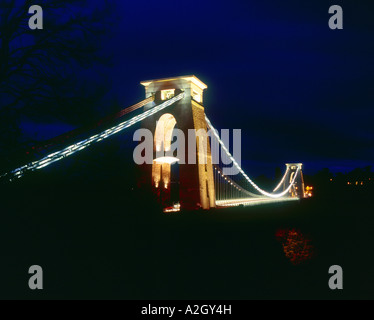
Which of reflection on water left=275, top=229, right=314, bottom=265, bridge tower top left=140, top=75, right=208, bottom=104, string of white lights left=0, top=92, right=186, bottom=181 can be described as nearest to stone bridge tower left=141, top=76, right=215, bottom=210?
bridge tower top left=140, top=75, right=208, bottom=104

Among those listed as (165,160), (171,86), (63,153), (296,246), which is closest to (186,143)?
(165,160)

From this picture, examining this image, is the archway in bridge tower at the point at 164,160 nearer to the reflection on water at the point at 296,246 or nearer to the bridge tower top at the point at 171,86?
the bridge tower top at the point at 171,86

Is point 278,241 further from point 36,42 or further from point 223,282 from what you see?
point 36,42

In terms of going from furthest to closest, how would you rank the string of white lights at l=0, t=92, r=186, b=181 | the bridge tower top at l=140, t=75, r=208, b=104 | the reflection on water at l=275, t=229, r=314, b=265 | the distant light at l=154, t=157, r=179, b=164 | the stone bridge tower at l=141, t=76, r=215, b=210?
the distant light at l=154, t=157, r=179, b=164
the bridge tower top at l=140, t=75, r=208, b=104
the stone bridge tower at l=141, t=76, r=215, b=210
the reflection on water at l=275, t=229, r=314, b=265
the string of white lights at l=0, t=92, r=186, b=181

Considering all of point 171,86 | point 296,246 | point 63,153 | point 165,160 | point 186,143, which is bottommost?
point 296,246

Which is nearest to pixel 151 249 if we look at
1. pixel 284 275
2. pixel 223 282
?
pixel 223 282

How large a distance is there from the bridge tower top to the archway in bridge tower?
2.95ft

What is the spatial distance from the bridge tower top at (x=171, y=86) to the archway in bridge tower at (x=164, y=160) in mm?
900

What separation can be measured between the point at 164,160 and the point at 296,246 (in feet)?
23.8

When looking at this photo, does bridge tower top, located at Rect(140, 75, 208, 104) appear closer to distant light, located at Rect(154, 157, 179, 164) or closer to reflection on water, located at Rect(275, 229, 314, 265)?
distant light, located at Rect(154, 157, 179, 164)

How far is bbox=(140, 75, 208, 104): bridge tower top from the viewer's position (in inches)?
634

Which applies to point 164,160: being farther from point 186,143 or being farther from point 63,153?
point 63,153

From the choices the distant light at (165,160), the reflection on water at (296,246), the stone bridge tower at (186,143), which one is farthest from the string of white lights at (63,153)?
the reflection on water at (296,246)

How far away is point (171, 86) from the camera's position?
53.5 feet
